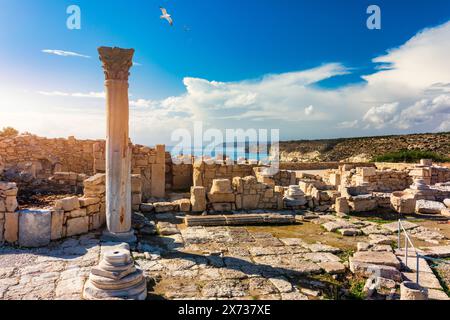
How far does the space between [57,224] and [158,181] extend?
7.10 metres

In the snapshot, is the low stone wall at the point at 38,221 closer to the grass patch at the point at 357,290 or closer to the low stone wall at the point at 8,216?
the low stone wall at the point at 8,216

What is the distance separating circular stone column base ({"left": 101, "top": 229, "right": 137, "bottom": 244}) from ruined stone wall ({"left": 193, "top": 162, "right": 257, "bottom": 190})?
6.97 m

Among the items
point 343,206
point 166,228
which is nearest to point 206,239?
point 166,228

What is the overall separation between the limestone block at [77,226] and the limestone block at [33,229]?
536 millimetres

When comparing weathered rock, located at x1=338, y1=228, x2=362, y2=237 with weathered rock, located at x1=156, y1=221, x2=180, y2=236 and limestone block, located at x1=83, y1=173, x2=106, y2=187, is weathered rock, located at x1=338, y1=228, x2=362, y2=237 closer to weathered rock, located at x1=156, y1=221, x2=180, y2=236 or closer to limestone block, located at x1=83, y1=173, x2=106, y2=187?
weathered rock, located at x1=156, y1=221, x2=180, y2=236

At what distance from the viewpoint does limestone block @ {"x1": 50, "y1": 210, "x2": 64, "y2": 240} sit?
24.1ft

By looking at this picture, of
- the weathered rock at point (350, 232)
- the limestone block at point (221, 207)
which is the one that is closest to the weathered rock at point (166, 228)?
the limestone block at point (221, 207)

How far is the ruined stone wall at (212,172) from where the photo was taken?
1473 centimetres

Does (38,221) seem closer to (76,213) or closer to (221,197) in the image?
(76,213)

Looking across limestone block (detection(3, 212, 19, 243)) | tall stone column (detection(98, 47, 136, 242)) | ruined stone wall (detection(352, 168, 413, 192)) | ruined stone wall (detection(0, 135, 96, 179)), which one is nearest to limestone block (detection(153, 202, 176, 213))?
tall stone column (detection(98, 47, 136, 242))

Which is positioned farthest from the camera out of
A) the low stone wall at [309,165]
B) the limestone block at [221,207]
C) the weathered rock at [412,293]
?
the low stone wall at [309,165]

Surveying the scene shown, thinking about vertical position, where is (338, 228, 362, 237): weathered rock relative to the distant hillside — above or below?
below

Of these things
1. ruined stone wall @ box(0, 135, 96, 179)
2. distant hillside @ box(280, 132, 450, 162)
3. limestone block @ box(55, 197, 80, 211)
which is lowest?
limestone block @ box(55, 197, 80, 211)

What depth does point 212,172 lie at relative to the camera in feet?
49.1
